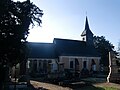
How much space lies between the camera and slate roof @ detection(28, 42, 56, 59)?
167 feet

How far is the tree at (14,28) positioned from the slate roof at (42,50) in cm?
2444

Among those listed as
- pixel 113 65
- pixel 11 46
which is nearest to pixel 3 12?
pixel 11 46

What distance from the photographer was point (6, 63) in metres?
25.9

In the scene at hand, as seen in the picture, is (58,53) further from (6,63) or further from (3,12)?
(3,12)

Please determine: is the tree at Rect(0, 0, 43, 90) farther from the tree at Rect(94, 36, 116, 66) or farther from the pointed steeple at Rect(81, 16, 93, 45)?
the tree at Rect(94, 36, 116, 66)

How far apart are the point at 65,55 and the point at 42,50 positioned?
474cm

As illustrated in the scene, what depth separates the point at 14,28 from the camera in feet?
78.0

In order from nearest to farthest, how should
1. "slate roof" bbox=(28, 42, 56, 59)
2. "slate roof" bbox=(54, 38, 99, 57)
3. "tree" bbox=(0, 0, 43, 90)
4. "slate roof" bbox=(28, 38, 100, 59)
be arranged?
"tree" bbox=(0, 0, 43, 90) → "slate roof" bbox=(28, 42, 56, 59) → "slate roof" bbox=(28, 38, 100, 59) → "slate roof" bbox=(54, 38, 99, 57)

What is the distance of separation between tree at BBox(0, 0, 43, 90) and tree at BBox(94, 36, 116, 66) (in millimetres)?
48230

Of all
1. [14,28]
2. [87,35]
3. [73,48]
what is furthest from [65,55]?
[14,28]

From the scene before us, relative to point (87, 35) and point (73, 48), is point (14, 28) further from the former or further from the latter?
point (87, 35)

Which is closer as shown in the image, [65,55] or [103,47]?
[65,55]

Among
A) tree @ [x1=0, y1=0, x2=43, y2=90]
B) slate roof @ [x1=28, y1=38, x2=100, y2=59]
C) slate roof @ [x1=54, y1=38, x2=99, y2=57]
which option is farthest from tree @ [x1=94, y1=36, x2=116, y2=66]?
tree @ [x1=0, y1=0, x2=43, y2=90]

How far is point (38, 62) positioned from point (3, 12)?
28.5m
